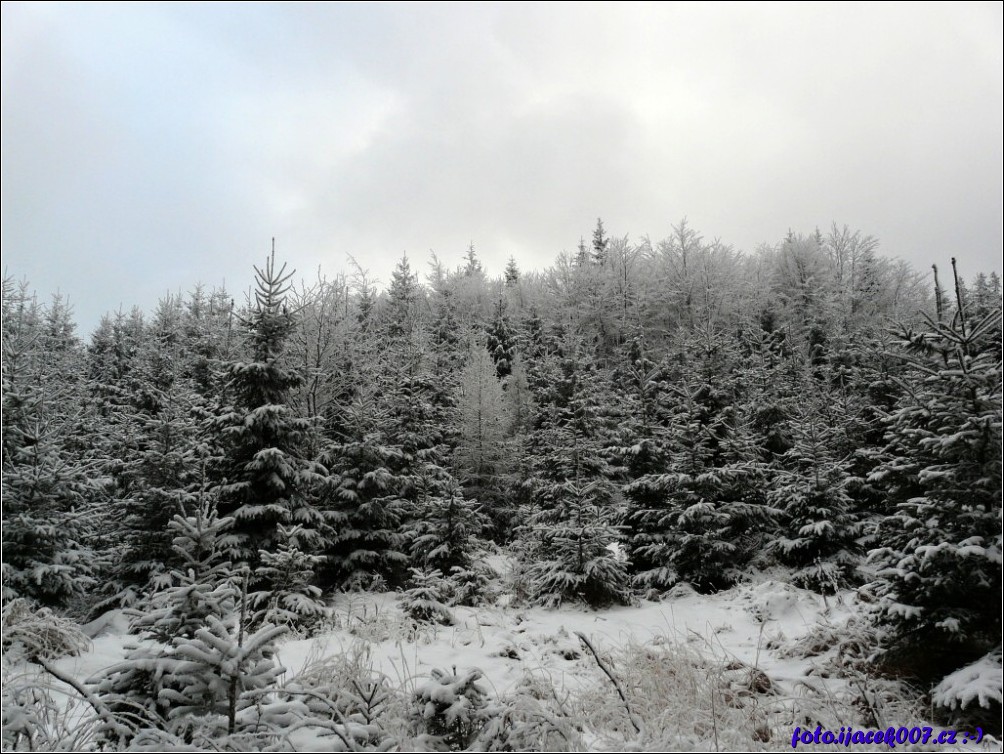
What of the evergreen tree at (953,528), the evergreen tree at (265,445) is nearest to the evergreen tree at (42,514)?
the evergreen tree at (265,445)

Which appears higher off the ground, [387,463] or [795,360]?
[795,360]

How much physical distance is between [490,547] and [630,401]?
27.7 feet

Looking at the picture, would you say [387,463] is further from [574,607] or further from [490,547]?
[574,607]

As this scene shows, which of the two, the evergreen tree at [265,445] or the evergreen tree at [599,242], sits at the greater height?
the evergreen tree at [599,242]

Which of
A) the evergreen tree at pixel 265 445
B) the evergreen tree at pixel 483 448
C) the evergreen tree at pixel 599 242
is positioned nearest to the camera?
the evergreen tree at pixel 265 445

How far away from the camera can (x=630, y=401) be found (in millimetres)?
22344

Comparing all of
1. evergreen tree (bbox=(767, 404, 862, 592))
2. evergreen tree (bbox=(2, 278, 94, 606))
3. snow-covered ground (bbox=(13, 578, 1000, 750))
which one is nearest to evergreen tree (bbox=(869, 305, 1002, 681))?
snow-covered ground (bbox=(13, 578, 1000, 750))

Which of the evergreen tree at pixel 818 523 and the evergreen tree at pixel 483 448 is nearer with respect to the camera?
the evergreen tree at pixel 818 523

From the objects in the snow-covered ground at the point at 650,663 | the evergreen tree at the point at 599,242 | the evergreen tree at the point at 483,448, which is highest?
the evergreen tree at the point at 599,242

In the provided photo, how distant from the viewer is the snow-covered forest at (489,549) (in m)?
4.36

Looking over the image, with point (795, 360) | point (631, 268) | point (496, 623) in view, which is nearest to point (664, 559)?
point (496, 623)

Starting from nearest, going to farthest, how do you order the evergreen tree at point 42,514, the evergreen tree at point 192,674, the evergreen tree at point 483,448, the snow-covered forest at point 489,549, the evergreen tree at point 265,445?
the evergreen tree at point 192,674
the snow-covered forest at point 489,549
the evergreen tree at point 42,514
the evergreen tree at point 265,445
the evergreen tree at point 483,448

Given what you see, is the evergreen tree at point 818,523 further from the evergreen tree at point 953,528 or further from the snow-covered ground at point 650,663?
the evergreen tree at point 953,528

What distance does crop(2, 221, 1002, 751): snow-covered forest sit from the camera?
436cm
